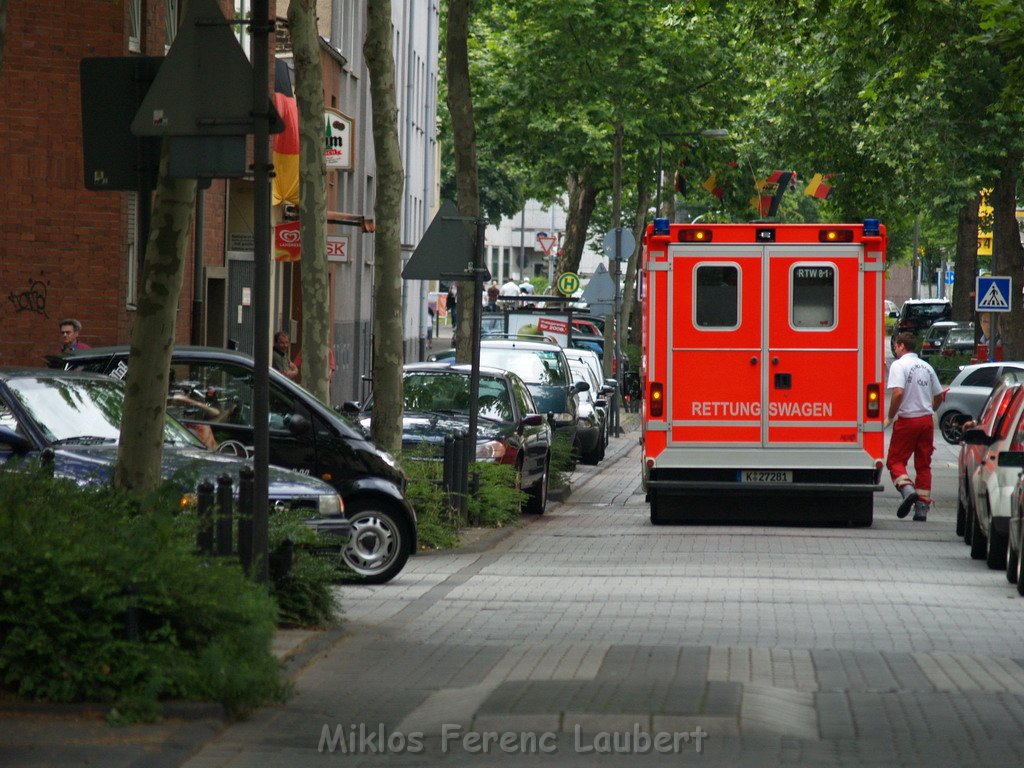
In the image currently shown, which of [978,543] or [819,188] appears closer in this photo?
[978,543]

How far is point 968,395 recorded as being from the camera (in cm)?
3741

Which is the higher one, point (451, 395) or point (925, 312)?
point (925, 312)

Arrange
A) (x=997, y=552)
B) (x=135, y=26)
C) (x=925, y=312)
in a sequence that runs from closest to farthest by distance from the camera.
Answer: (x=997, y=552) < (x=135, y=26) < (x=925, y=312)

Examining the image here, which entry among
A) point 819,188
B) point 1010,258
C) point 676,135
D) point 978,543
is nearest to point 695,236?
point 978,543

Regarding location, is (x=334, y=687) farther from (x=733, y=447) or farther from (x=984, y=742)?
(x=733, y=447)

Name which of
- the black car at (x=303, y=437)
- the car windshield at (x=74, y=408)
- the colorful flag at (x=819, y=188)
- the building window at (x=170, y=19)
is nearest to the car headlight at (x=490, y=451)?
the black car at (x=303, y=437)

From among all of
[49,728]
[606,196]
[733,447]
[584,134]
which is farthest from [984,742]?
[606,196]

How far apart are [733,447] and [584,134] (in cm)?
2753

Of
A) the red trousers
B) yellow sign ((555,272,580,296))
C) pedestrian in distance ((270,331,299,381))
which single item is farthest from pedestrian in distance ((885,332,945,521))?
yellow sign ((555,272,580,296))

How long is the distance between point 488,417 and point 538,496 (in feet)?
3.60

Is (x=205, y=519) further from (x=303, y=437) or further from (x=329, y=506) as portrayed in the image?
(x=303, y=437)

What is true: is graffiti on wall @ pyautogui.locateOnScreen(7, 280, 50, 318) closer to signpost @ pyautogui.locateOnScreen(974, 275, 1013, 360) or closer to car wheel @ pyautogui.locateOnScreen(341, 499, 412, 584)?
car wheel @ pyautogui.locateOnScreen(341, 499, 412, 584)

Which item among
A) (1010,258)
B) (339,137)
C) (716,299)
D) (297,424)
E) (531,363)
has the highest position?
(339,137)

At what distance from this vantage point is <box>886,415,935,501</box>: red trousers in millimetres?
19922
